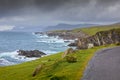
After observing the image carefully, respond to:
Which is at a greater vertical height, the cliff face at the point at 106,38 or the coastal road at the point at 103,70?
the cliff face at the point at 106,38

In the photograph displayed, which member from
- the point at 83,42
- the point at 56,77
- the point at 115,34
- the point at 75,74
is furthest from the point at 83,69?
the point at 83,42

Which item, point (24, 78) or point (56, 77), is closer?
point (56, 77)

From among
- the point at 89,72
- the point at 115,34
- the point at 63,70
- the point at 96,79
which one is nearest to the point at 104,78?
the point at 96,79

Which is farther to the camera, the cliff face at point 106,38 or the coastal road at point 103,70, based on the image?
the cliff face at point 106,38

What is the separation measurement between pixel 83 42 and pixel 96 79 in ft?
269

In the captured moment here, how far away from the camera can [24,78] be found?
153ft

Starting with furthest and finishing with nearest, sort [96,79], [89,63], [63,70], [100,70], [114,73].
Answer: [89,63], [63,70], [100,70], [114,73], [96,79]

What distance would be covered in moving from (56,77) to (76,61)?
11780mm

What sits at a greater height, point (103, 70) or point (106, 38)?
point (106, 38)

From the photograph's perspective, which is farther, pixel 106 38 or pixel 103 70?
pixel 106 38

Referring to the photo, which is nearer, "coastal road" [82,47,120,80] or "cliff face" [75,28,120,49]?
"coastal road" [82,47,120,80]

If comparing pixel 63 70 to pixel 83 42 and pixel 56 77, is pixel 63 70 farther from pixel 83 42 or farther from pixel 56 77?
pixel 83 42

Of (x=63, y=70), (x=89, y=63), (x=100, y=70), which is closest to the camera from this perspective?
(x=100, y=70)

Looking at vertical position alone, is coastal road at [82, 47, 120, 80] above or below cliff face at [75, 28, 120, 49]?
below
